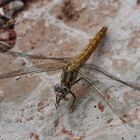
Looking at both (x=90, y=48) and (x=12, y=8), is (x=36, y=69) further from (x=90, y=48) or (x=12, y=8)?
(x=12, y=8)

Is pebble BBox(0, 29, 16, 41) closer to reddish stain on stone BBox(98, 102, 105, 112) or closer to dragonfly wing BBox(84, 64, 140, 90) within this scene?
dragonfly wing BBox(84, 64, 140, 90)

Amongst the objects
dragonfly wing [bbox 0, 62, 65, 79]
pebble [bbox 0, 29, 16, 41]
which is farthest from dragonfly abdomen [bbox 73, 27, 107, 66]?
pebble [bbox 0, 29, 16, 41]

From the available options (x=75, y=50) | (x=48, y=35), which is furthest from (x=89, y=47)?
(x=48, y=35)

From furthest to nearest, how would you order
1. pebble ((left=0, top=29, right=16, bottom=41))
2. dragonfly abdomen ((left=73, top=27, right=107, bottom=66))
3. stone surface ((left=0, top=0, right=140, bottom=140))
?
pebble ((left=0, top=29, right=16, bottom=41))
dragonfly abdomen ((left=73, top=27, right=107, bottom=66))
stone surface ((left=0, top=0, right=140, bottom=140))

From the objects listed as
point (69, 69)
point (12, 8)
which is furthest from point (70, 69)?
point (12, 8)

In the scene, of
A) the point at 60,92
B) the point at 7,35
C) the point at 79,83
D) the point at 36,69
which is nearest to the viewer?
the point at 60,92

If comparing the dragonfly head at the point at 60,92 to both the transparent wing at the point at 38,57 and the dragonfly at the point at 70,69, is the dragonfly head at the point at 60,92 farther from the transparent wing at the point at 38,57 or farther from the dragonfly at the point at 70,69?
the transparent wing at the point at 38,57

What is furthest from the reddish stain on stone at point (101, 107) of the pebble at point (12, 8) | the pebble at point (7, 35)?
the pebble at point (12, 8)
